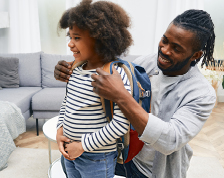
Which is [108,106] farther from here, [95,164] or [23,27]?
[23,27]

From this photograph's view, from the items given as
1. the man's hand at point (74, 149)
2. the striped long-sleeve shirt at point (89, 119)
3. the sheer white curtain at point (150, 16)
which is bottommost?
the man's hand at point (74, 149)

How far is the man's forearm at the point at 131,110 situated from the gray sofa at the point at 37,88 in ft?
6.14

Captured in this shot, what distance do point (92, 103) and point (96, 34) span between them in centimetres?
24

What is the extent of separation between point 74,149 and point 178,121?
383mm

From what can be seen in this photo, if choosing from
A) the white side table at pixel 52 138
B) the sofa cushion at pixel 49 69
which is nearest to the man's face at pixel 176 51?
the white side table at pixel 52 138

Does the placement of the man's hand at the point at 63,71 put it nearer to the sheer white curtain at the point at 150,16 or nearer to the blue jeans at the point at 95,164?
the blue jeans at the point at 95,164

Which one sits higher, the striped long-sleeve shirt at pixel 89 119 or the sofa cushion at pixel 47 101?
the striped long-sleeve shirt at pixel 89 119

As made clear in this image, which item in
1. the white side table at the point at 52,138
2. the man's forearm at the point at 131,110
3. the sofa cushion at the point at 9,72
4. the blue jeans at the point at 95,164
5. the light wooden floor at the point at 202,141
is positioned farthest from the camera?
the sofa cushion at the point at 9,72

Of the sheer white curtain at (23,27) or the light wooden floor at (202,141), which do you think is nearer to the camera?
the light wooden floor at (202,141)

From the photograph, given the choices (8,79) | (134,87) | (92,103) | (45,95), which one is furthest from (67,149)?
(8,79)

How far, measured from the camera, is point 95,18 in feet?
2.53

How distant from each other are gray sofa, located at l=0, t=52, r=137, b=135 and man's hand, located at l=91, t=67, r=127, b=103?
1.83m

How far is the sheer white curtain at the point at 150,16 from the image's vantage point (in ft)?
10.9

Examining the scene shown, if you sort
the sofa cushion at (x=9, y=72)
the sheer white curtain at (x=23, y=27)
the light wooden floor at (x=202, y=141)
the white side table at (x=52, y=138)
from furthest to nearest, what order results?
1. the sheer white curtain at (x=23, y=27)
2. the sofa cushion at (x=9, y=72)
3. the light wooden floor at (x=202, y=141)
4. the white side table at (x=52, y=138)
